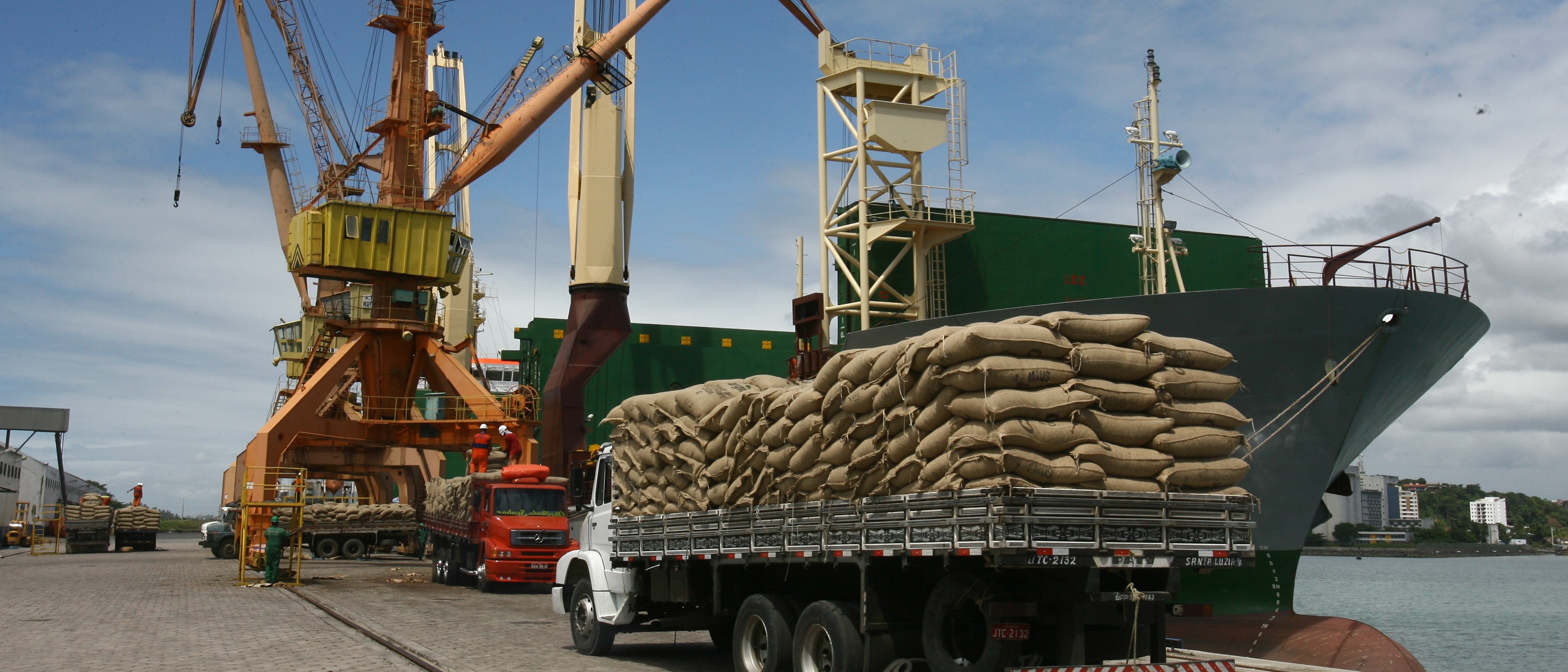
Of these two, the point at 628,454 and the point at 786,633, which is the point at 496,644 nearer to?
the point at 628,454

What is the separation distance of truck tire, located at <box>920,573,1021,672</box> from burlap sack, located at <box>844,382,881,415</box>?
1493 millimetres

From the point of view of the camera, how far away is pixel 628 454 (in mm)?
13344

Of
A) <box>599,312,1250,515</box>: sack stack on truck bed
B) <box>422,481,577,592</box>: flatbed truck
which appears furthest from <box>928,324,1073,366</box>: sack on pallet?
<box>422,481,577,592</box>: flatbed truck

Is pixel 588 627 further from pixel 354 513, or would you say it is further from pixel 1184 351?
pixel 354 513

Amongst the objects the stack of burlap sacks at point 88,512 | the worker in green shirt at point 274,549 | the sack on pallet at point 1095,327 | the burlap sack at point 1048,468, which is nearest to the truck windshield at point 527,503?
the worker in green shirt at point 274,549

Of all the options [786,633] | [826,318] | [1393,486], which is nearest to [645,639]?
[786,633]

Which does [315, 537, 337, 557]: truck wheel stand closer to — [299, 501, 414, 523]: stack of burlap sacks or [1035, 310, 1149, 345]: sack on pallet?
[299, 501, 414, 523]: stack of burlap sacks

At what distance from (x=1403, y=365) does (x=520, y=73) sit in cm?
2710

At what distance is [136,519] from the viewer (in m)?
45.9

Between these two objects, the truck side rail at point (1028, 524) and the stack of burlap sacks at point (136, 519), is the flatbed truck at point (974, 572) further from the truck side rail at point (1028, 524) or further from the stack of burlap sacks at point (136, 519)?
the stack of burlap sacks at point (136, 519)

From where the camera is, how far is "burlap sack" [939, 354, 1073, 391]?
7.91 metres

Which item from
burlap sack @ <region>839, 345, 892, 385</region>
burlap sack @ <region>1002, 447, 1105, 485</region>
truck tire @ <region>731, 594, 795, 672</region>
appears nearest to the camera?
burlap sack @ <region>1002, 447, 1105, 485</region>

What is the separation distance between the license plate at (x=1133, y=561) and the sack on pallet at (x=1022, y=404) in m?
1.01

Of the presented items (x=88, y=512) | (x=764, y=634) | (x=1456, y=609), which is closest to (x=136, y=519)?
(x=88, y=512)
